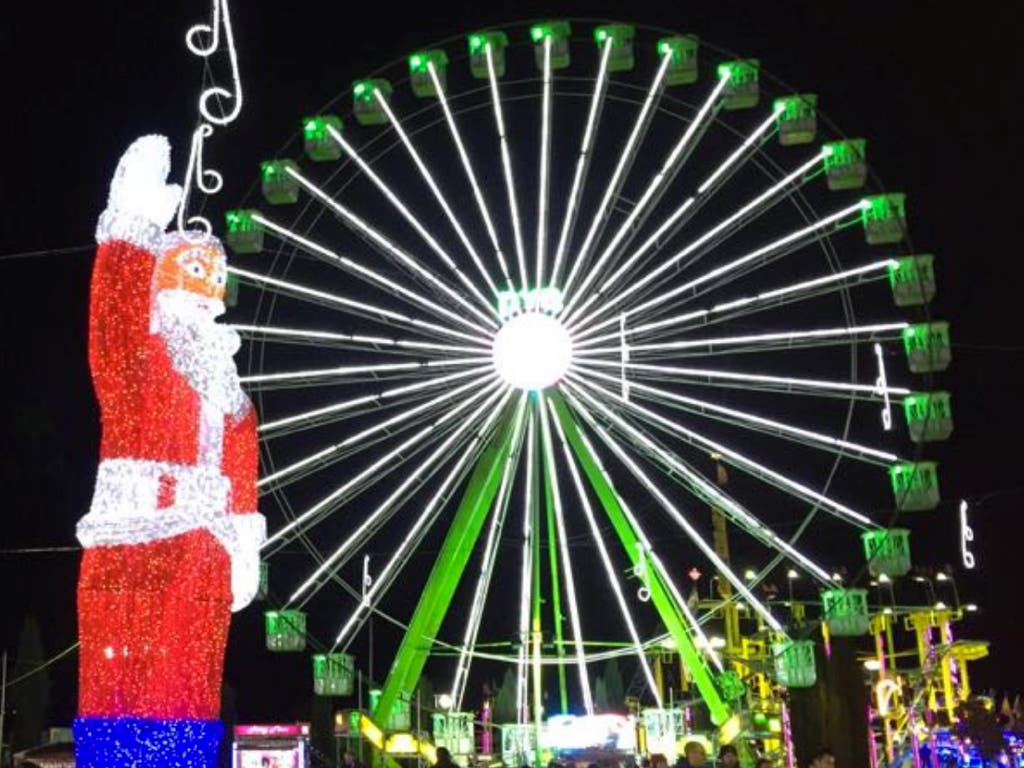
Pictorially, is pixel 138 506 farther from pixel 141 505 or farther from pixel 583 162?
pixel 583 162

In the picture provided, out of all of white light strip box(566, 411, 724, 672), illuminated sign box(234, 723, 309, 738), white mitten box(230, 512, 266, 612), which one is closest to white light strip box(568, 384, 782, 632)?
white light strip box(566, 411, 724, 672)

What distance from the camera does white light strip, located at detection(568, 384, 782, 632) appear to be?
66.9 feet

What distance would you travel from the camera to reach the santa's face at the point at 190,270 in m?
10.8

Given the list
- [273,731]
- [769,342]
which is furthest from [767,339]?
[273,731]

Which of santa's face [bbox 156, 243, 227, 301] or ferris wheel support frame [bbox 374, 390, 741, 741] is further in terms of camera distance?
ferris wheel support frame [bbox 374, 390, 741, 741]

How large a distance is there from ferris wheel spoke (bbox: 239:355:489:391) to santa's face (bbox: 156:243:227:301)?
412 inches

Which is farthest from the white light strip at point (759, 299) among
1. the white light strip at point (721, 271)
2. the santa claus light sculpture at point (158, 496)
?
the santa claus light sculpture at point (158, 496)

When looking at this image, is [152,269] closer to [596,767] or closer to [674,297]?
[596,767]

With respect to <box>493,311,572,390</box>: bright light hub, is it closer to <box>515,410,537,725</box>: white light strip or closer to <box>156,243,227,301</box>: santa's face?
<box>515,410,537,725</box>: white light strip

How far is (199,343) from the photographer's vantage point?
35.5 ft

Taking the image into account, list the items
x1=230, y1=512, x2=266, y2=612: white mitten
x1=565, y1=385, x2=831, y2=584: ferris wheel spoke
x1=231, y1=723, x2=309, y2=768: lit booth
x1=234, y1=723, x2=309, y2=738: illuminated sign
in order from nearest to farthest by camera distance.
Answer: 1. x1=230, y1=512, x2=266, y2=612: white mitten
2. x1=231, y1=723, x2=309, y2=768: lit booth
3. x1=234, y1=723, x2=309, y2=738: illuminated sign
4. x1=565, y1=385, x2=831, y2=584: ferris wheel spoke

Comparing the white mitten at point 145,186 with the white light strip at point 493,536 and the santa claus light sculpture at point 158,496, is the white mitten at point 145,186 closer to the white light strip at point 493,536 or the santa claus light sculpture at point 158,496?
the santa claus light sculpture at point 158,496

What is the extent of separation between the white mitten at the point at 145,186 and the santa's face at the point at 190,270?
27 centimetres

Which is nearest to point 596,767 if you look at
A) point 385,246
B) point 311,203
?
point 385,246
